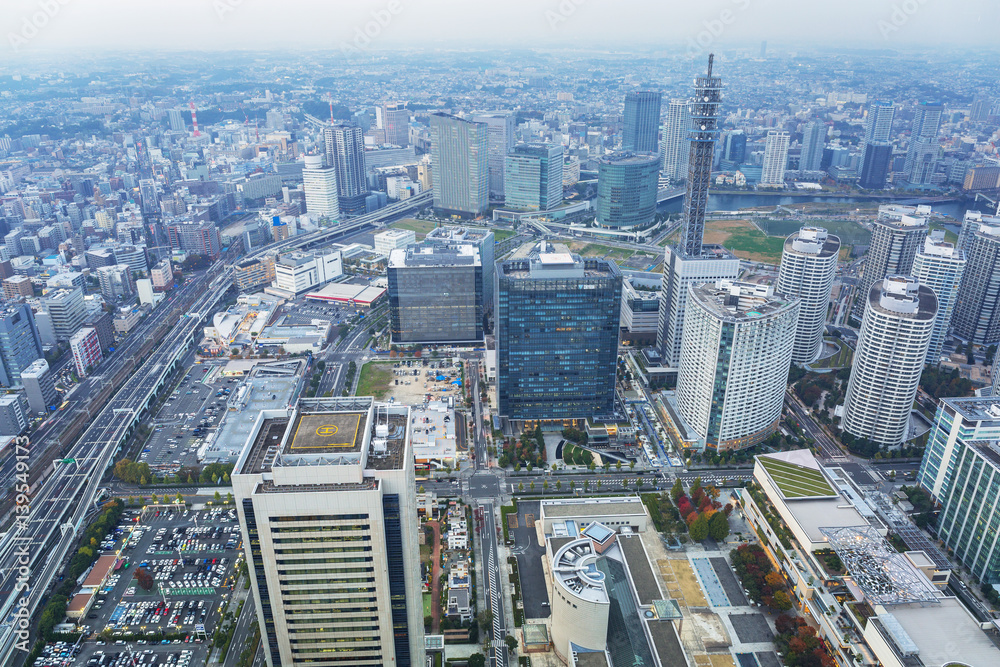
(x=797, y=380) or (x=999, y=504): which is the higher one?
(x=999, y=504)

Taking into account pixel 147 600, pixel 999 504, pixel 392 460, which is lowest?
pixel 147 600

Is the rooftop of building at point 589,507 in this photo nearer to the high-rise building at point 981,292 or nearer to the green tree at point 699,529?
the green tree at point 699,529

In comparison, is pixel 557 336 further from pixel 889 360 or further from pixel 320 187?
pixel 320 187

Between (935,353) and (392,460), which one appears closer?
(392,460)

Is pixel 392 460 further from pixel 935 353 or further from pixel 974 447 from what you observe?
pixel 935 353

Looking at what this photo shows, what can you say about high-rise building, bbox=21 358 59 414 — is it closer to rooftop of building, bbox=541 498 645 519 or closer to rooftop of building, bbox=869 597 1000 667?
rooftop of building, bbox=541 498 645 519

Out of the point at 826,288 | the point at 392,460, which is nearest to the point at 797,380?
the point at 826,288

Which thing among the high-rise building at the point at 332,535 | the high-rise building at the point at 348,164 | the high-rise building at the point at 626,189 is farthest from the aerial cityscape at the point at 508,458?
the high-rise building at the point at 348,164
